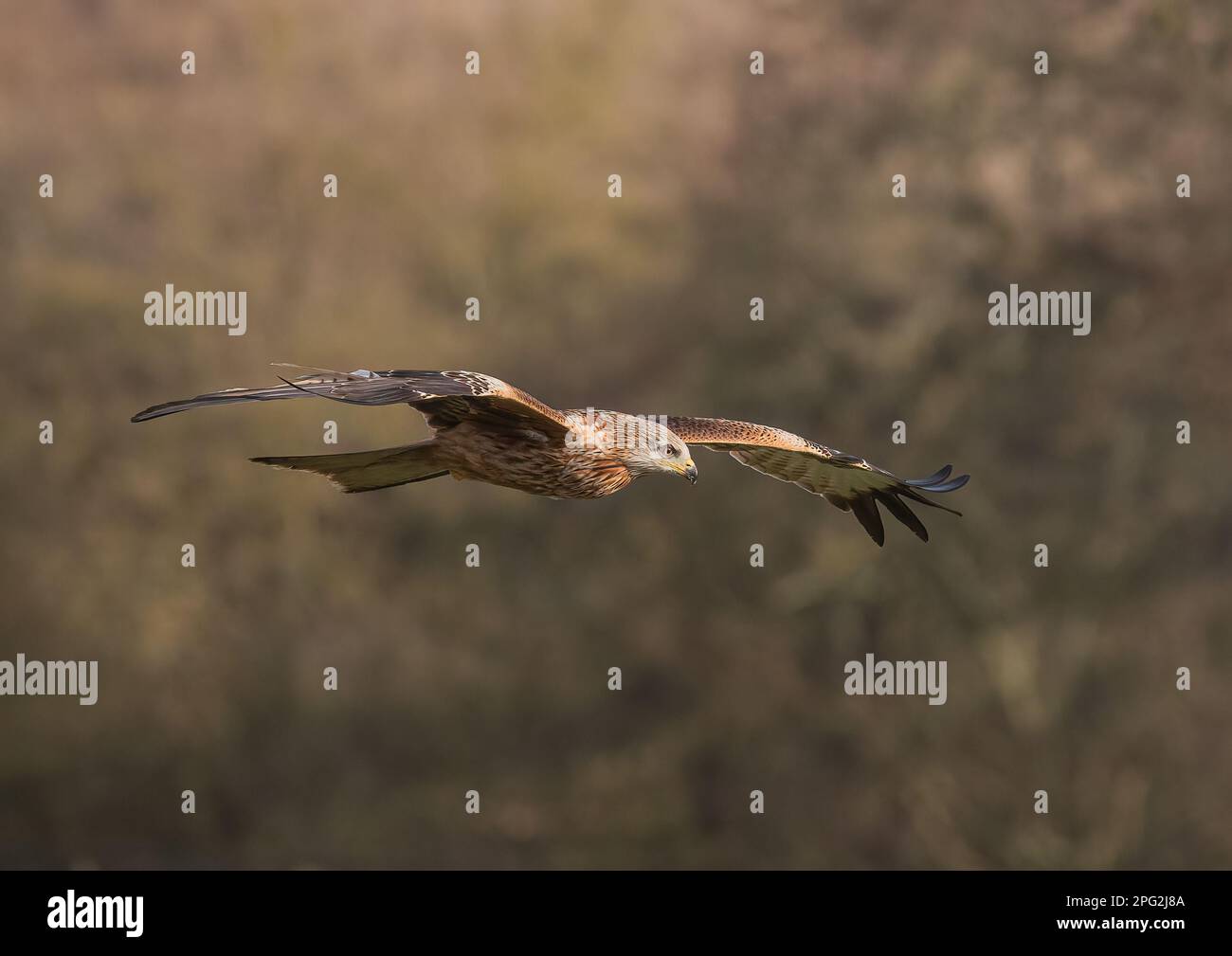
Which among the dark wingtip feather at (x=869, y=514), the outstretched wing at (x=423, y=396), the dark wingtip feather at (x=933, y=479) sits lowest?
the dark wingtip feather at (x=869, y=514)

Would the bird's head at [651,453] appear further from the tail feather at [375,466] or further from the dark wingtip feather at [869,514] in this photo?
the dark wingtip feather at [869,514]

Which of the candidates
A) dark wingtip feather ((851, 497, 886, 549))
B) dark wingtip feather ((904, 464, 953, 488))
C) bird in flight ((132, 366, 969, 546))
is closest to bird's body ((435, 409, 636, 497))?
bird in flight ((132, 366, 969, 546))

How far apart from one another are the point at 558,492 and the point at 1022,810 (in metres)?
20.1

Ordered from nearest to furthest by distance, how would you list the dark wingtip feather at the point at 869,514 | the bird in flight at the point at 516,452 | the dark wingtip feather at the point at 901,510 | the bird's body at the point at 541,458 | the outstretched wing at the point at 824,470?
the bird in flight at the point at 516,452 → the bird's body at the point at 541,458 → the outstretched wing at the point at 824,470 → the dark wingtip feather at the point at 901,510 → the dark wingtip feather at the point at 869,514

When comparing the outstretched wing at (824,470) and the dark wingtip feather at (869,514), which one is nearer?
the outstretched wing at (824,470)

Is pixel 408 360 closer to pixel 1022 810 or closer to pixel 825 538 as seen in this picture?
pixel 825 538

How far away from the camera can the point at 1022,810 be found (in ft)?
85.2

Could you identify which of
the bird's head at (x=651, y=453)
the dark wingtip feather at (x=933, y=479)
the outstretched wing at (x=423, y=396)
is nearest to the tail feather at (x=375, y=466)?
the outstretched wing at (x=423, y=396)

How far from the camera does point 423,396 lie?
6.52 metres

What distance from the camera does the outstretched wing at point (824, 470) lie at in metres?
8.75

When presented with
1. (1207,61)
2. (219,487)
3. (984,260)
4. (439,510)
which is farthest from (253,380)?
(1207,61)

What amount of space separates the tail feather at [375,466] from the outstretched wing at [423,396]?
0.63 feet

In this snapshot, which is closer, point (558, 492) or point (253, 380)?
point (558, 492)

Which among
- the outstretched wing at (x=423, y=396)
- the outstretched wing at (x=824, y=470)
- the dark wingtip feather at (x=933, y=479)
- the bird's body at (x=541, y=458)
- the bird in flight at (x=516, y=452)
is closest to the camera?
the outstretched wing at (x=423, y=396)
